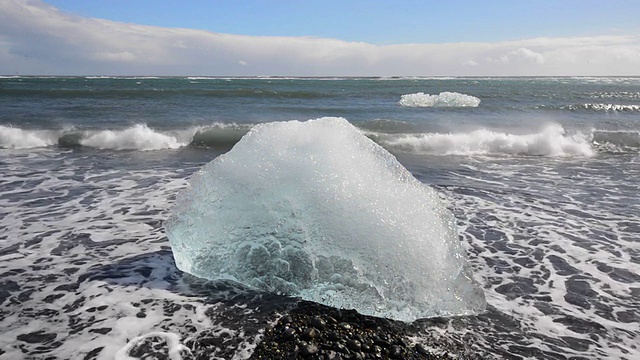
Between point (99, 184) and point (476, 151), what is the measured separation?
10421 mm

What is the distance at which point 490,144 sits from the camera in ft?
45.1

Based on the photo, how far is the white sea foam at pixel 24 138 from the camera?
12.4 meters

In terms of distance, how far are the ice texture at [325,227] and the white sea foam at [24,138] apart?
1076cm

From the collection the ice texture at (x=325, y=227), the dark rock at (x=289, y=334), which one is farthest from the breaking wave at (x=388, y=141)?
the dark rock at (x=289, y=334)

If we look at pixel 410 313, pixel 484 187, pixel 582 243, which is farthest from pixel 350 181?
pixel 484 187

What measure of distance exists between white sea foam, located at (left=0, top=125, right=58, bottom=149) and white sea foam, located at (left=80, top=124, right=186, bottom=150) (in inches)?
41.9

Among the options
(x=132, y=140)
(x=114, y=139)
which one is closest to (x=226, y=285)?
(x=132, y=140)

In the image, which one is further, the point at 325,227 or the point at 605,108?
the point at 605,108

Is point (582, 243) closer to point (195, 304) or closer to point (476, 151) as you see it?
point (195, 304)

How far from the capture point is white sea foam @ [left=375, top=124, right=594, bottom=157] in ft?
43.1

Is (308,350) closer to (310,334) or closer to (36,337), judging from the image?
(310,334)

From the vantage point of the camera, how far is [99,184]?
7816mm

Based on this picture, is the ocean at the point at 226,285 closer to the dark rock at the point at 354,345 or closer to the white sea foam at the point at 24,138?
the white sea foam at the point at 24,138

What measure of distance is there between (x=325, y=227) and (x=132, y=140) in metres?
10.8
